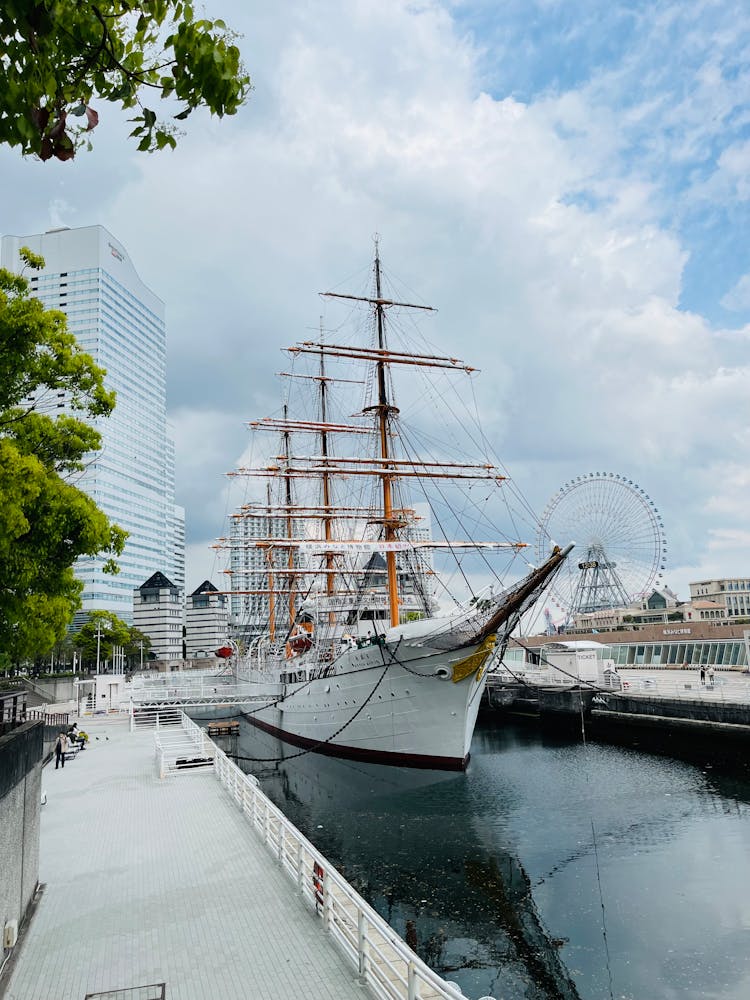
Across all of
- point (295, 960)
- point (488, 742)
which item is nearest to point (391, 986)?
point (295, 960)

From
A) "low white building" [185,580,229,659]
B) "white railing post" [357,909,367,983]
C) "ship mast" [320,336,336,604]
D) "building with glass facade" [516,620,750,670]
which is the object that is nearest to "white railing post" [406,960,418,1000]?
"white railing post" [357,909,367,983]

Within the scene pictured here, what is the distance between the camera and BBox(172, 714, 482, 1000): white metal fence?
19.7 feet

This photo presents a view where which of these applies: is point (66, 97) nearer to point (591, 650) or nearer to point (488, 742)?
point (488, 742)

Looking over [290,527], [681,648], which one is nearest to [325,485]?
[290,527]

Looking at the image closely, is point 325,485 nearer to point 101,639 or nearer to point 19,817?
point 101,639

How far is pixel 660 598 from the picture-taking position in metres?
93.8

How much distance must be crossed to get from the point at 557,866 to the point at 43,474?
13233 mm

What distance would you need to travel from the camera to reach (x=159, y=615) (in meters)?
116

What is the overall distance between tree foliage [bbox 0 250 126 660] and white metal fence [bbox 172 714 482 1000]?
182 inches

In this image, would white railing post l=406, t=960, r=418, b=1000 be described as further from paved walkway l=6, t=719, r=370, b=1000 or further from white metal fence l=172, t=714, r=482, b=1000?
paved walkway l=6, t=719, r=370, b=1000

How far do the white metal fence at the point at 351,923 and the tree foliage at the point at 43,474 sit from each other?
4.61 metres

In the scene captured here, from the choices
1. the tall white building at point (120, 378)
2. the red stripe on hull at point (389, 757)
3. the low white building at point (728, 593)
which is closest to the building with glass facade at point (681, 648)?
the red stripe on hull at point (389, 757)

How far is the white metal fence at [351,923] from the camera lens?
6004 millimetres

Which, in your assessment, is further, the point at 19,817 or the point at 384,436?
the point at 384,436
